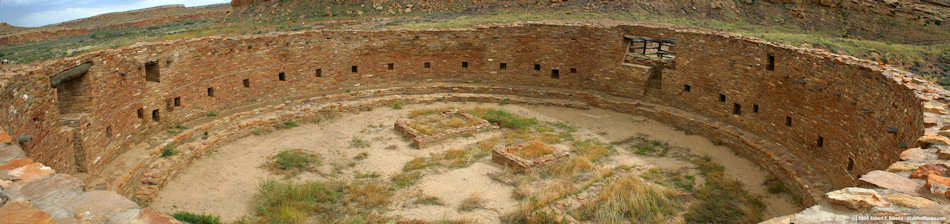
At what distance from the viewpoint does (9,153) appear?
25.1 feet

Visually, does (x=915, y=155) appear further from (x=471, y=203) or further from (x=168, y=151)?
Result: (x=168, y=151)

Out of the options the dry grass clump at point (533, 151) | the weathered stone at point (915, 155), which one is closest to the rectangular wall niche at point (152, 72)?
the dry grass clump at point (533, 151)

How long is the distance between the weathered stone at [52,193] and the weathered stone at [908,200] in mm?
8398

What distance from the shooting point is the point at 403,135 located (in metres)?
17.8

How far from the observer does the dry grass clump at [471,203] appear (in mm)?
12750

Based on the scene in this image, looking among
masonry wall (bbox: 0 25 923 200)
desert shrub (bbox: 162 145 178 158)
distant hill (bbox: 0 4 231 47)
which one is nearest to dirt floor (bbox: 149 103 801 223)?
desert shrub (bbox: 162 145 178 158)

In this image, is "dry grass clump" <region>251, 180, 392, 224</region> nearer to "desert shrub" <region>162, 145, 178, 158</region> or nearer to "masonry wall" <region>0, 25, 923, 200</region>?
"desert shrub" <region>162, 145, 178, 158</region>

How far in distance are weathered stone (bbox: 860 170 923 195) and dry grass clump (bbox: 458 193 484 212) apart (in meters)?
7.03

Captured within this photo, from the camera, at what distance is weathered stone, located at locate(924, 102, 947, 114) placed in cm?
1023

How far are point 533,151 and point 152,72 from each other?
9739 millimetres

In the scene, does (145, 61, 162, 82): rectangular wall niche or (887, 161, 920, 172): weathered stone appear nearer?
(887, 161, 920, 172): weathered stone

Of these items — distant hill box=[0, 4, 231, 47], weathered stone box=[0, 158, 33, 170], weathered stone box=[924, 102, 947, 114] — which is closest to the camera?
weathered stone box=[0, 158, 33, 170]

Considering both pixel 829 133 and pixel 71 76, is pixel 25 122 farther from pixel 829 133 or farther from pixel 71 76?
pixel 829 133

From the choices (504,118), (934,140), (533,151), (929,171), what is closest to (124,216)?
(929,171)
